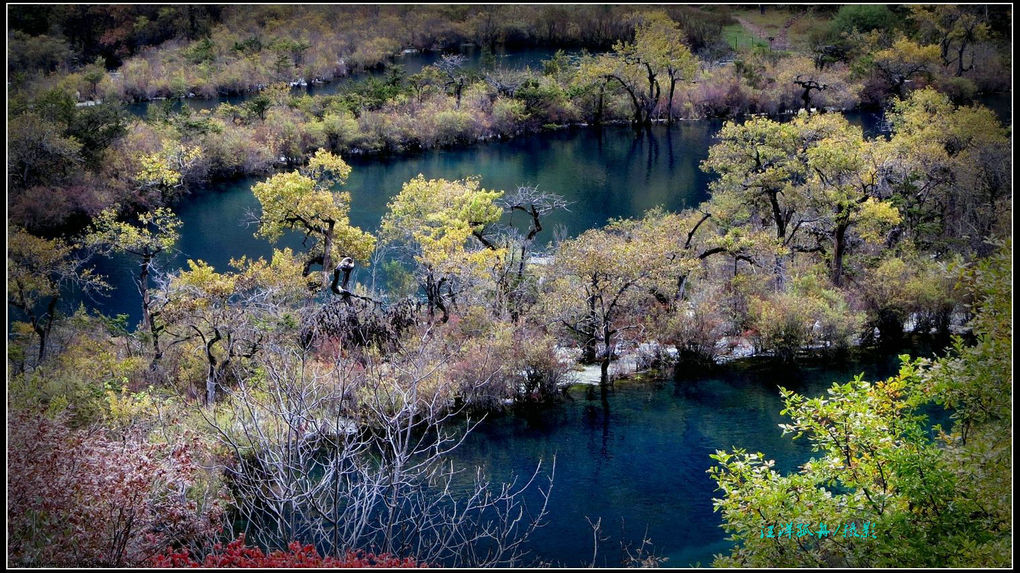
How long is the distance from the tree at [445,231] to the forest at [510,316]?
16 cm

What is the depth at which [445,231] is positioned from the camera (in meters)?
32.5

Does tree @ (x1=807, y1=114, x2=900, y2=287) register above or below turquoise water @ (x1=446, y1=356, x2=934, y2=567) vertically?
above

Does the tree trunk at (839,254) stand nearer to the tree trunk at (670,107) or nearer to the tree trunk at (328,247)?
the tree trunk at (328,247)

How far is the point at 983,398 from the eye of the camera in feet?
43.2

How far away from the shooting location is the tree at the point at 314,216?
3112cm

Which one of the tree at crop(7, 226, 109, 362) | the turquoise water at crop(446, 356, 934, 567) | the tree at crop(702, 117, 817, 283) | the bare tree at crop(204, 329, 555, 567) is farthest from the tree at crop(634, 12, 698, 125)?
the tree at crop(7, 226, 109, 362)

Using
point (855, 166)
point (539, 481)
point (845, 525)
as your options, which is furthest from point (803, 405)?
point (855, 166)

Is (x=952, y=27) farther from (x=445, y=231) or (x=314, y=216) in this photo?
(x=314, y=216)

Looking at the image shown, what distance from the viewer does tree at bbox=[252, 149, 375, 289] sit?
31.1 m

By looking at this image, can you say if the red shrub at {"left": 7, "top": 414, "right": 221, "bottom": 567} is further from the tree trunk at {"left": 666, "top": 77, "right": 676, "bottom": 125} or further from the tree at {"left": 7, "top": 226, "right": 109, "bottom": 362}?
the tree trunk at {"left": 666, "top": 77, "right": 676, "bottom": 125}

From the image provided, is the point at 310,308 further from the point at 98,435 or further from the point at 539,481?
the point at 98,435

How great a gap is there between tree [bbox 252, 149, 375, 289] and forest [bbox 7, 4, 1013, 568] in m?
0.13

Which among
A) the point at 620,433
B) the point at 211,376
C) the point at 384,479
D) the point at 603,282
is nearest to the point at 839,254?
the point at 603,282

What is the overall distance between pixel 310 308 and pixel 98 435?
45.8 feet
